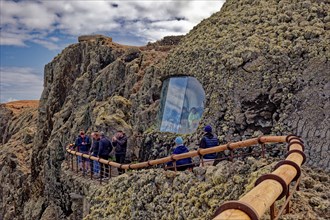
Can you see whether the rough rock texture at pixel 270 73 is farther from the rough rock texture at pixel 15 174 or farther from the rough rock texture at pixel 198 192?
the rough rock texture at pixel 15 174

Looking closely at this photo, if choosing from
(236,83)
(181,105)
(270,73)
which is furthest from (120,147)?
(270,73)

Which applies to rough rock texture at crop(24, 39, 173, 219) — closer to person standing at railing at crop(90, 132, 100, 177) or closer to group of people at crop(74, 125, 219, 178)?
group of people at crop(74, 125, 219, 178)

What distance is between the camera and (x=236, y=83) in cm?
1590

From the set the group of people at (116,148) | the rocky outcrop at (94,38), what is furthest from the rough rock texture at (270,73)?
the rocky outcrop at (94,38)

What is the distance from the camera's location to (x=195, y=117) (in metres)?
17.9

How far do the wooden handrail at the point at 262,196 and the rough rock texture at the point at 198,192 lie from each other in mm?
823

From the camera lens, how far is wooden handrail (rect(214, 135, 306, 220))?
2.99m

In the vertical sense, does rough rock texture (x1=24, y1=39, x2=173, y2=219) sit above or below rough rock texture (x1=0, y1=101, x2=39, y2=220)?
above

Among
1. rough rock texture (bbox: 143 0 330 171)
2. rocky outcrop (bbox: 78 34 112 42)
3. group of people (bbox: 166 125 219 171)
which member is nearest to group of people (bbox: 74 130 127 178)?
rough rock texture (bbox: 143 0 330 171)

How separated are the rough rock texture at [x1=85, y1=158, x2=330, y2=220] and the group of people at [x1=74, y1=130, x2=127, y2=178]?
4449 mm

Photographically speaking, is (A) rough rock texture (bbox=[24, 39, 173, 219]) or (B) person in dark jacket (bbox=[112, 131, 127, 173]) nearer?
(B) person in dark jacket (bbox=[112, 131, 127, 173])

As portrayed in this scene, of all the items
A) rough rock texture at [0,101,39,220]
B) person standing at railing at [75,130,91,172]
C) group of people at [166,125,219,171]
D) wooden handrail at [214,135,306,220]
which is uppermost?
wooden handrail at [214,135,306,220]

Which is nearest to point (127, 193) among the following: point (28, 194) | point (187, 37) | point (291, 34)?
point (291, 34)

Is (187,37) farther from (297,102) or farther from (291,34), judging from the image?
(297,102)
